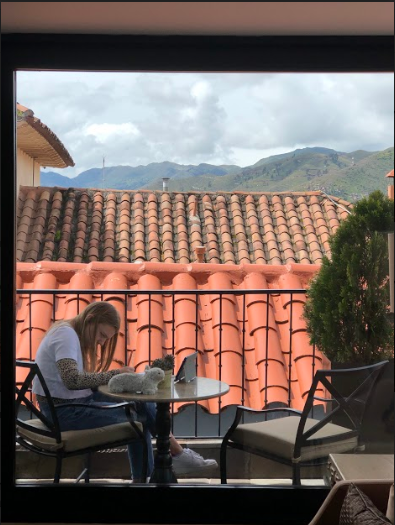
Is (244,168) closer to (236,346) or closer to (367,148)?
(367,148)

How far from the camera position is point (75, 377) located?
11.9 ft

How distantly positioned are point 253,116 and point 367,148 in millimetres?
653

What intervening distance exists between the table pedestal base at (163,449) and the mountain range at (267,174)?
4.04 feet

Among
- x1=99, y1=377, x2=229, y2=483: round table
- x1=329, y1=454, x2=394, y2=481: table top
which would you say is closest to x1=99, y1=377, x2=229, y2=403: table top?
x1=99, y1=377, x2=229, y2=483: round table

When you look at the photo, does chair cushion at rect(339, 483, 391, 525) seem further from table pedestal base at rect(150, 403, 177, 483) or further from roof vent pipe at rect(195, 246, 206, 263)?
roof vent pipe at rect(195, 246, 206, 263)

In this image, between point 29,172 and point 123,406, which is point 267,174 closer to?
point 29,172

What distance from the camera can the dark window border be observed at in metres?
3.26

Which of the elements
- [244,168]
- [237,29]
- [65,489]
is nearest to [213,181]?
[244,168]

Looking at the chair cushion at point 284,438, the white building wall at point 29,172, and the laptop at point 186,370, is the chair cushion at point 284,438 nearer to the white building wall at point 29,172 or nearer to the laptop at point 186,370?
the laptop at point 186,370

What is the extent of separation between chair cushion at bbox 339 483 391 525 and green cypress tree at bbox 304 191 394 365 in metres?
2.20

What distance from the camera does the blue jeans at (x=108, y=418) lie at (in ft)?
12.0

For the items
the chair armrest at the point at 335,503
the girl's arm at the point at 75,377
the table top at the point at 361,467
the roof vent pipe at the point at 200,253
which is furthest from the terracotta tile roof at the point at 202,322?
the chair armrest at the point at 335,503

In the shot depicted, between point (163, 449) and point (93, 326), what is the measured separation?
2.34 ft

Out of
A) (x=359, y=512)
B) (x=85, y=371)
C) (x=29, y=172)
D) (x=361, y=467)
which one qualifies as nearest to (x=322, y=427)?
(x=361, y=467)
